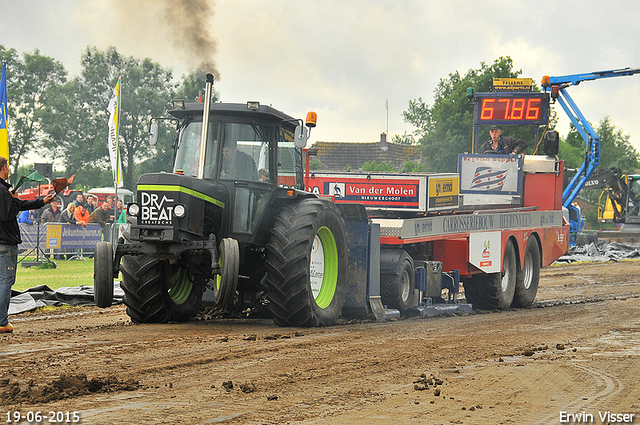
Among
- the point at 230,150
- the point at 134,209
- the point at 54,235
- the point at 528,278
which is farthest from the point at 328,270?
the point at 54,235

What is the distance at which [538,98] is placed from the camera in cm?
1609

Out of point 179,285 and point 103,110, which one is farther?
point 103,110

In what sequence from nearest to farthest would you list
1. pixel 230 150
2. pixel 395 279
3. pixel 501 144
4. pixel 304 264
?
pixel 304 264 < pixel 230 150 < pixel 395 279 < pixel 501 144

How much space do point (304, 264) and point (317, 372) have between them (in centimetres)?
244

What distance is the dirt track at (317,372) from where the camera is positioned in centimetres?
490

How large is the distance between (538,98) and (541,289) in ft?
15.5

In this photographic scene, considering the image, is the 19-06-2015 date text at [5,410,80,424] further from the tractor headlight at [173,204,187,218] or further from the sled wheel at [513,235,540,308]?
the sled wheel at [513,235,540,308]

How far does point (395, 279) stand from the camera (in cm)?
1069

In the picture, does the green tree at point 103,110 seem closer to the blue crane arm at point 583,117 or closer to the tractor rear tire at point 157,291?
the blue crane arm at point 583,117

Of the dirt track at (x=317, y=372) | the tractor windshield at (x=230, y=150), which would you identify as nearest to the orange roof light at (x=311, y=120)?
the tractor windshield at (x=230, y=150)

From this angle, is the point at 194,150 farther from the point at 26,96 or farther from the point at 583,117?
the point at 26,96

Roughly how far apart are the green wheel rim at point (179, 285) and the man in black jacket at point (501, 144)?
7.90 m

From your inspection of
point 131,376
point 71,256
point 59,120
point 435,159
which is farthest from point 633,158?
point 131,376

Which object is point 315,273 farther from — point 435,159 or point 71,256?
point 435,159
